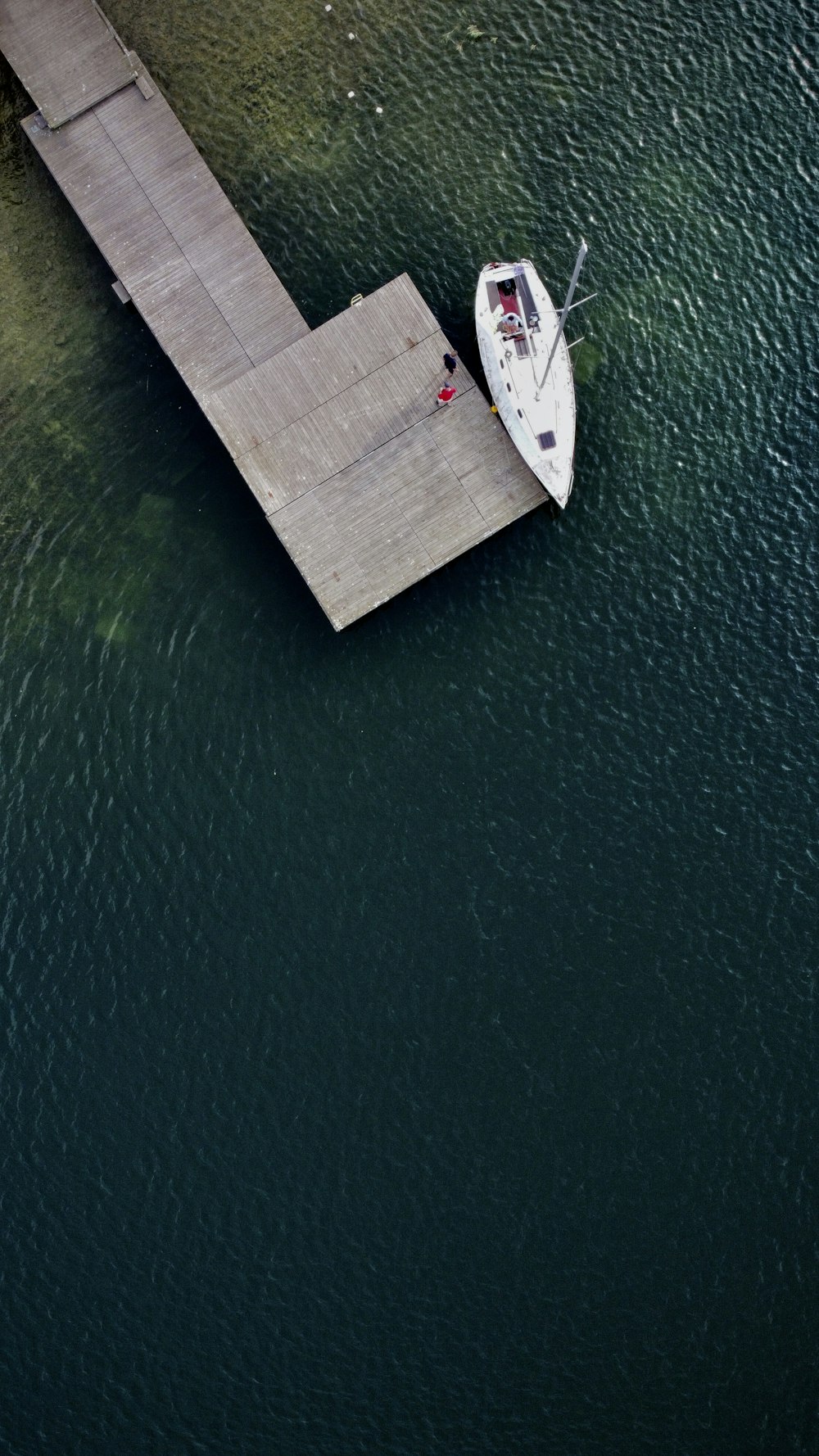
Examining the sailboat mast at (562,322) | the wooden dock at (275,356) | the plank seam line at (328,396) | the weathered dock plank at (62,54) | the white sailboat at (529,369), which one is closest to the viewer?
the sailboat mast at (562,322)

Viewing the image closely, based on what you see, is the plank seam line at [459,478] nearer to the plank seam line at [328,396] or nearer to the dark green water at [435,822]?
the plank seam line at [328,396]

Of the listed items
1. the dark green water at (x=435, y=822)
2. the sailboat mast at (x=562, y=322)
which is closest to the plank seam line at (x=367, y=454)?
the dark green water at (x=435, y=822)

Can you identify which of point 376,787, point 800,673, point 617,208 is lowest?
point 800,673

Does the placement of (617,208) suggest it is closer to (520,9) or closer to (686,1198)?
(520,9)

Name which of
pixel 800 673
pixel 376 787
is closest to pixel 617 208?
pixel 800 673

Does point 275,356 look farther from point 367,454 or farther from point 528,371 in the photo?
point 528,371

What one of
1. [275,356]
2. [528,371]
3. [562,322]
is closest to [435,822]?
[528,371]

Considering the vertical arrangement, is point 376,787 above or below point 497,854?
above

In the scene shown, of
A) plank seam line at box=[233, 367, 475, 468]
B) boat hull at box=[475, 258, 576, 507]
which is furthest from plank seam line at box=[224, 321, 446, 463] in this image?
boat hull at box=[475, 258, 576, 507]
